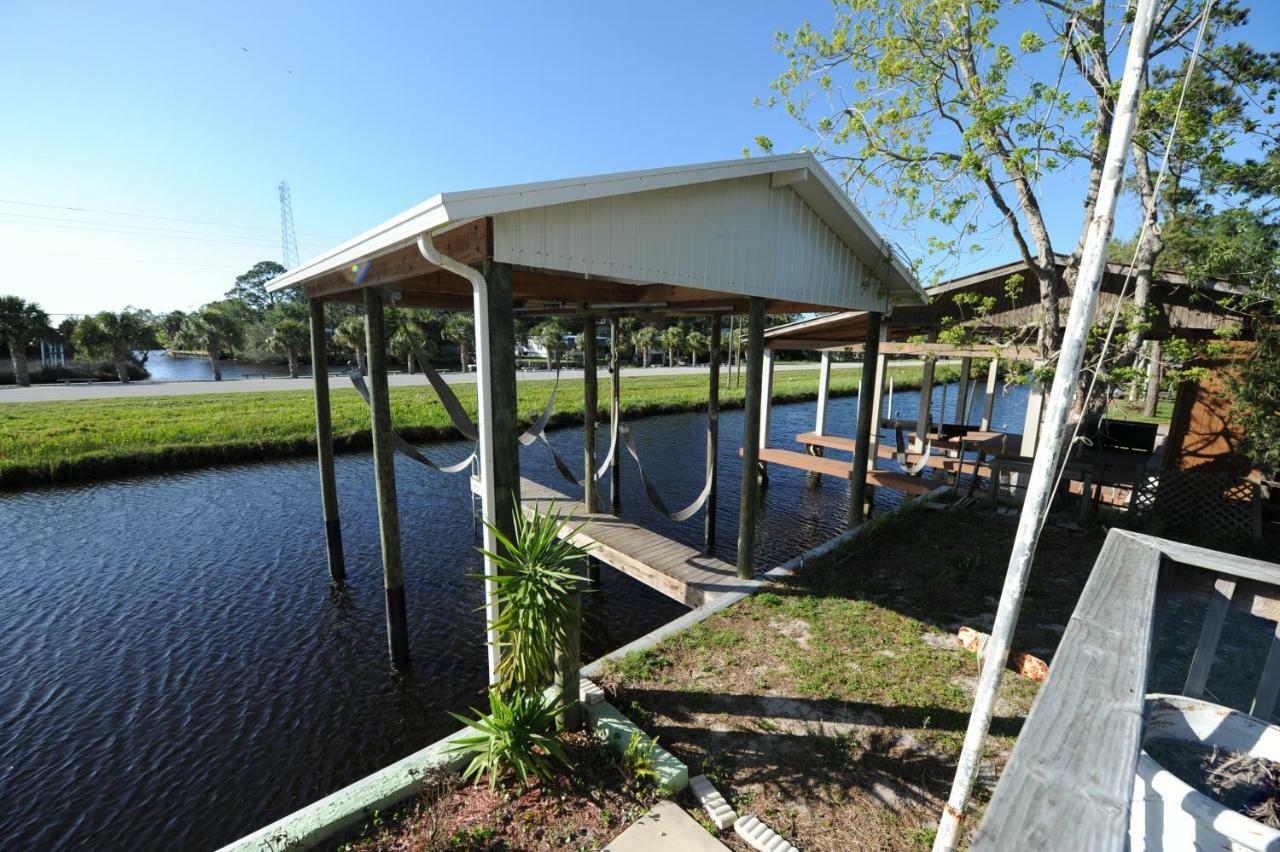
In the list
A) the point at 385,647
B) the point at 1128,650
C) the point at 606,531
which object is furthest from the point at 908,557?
the point at 385,647

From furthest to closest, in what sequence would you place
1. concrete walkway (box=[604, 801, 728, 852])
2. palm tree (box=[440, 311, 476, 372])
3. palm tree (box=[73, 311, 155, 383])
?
palm tree (box=[440, 311, 476, 372]), palm tree (box=[73, 311, 155, 383]), concrete walkway (box=[604, 801, 728, 852])

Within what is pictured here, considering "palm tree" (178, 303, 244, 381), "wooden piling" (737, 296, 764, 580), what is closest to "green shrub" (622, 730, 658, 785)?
"wooden piling" (737, 296, 764, 580)

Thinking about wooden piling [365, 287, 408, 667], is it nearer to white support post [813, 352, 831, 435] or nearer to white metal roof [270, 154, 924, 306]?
white metal roof [270, 154, 924, 306]

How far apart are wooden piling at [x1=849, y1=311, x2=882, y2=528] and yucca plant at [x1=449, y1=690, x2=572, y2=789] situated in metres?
5.61

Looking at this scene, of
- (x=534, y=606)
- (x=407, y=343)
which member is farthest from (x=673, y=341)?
(x=534, y=606)

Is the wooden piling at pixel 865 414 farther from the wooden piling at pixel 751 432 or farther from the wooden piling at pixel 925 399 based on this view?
the wooden piling at pixel 751 432

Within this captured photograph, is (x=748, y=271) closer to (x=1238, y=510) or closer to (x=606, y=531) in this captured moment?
(x=606, y=531)

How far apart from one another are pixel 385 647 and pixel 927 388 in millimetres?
9354

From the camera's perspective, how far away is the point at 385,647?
6.29 meters

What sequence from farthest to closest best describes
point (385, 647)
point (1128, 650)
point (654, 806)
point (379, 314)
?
1. point (385, 647)
2. point (379, 314)
3. point (654, 806)
4. point (1128, 650)

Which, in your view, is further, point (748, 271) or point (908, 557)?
point (908, 557)

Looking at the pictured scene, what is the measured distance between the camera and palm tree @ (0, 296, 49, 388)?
1017 inches

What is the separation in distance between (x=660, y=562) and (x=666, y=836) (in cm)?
340

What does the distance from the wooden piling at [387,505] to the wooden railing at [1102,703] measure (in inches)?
230
